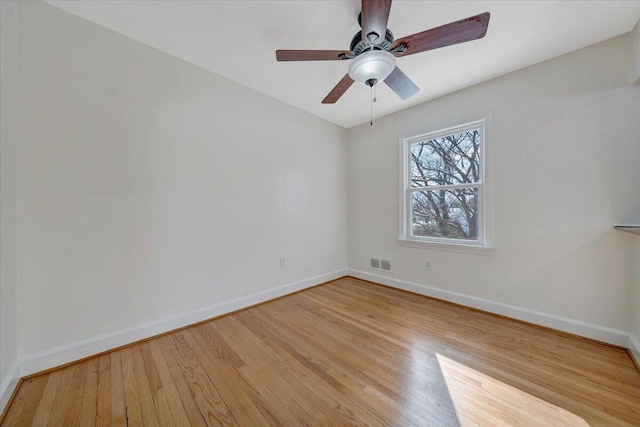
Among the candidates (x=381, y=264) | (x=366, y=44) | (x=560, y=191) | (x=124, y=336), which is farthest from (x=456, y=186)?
(x=124, y=336)

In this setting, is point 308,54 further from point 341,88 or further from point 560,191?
point 560,191

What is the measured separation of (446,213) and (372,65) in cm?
205

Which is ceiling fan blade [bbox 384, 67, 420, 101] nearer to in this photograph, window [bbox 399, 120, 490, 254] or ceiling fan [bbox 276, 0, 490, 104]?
ceiling fan [bbox 276, 0, 490, 104]

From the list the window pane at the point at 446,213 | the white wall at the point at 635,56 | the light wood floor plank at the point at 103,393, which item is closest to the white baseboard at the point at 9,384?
the light wood floor plank at the point at 103,393

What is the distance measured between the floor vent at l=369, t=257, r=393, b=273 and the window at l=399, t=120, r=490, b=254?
38cm

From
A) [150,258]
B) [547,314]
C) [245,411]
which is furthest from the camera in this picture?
[547,314]

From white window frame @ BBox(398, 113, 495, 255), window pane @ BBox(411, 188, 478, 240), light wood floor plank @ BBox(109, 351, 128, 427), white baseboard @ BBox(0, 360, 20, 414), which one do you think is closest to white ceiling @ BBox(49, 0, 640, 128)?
white window frame @ BBox(398, 113, 495, 255)

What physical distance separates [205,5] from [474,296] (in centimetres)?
356

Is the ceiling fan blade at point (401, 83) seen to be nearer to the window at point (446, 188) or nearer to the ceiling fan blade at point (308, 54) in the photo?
the ceiling fan blade at point (308, 54)

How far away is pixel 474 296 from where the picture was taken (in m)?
2.57

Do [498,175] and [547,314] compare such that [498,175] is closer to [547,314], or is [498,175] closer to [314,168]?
[547,314]

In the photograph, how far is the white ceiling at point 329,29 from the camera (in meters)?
1.62

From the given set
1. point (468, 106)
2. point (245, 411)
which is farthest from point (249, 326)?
point (468, 106)

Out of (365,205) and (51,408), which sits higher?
(365,205)
